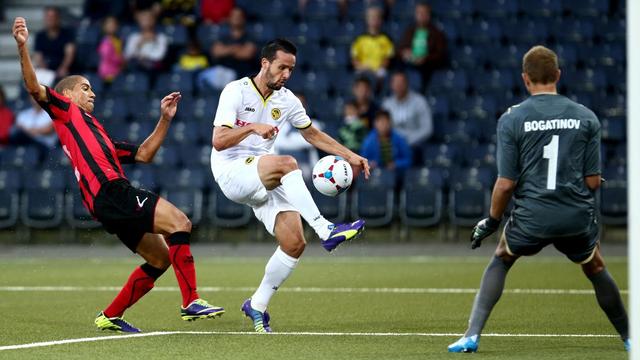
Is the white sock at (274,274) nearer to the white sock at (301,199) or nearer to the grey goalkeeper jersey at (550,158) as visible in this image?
the white sock at (301,199)

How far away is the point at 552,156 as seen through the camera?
24.3ft

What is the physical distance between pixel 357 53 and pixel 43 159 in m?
5.66

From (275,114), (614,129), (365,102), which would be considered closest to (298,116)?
(275,114)

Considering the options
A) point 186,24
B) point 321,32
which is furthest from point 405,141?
point 186,24

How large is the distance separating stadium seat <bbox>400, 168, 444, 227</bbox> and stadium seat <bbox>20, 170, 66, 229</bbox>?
5.69 meters

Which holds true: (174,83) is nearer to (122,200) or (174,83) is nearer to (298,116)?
(298,116)

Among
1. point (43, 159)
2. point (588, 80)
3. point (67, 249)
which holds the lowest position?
point (67, 249)

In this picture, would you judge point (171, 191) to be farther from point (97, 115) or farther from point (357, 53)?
point (357, 53)

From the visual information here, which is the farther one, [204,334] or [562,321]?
[562,321]

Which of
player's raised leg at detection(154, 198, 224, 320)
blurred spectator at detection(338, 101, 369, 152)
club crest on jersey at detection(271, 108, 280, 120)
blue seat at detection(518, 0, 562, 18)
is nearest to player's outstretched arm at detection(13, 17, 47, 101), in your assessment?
player's raised leg at detection(154, 198, 224, 320)

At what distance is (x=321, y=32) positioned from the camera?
21.5m

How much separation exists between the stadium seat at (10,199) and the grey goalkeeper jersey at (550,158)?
1363cm

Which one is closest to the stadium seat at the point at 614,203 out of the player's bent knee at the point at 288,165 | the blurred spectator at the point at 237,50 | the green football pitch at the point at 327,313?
the green football pitch at the point at 327,313

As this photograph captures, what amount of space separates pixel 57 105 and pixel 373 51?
11.7 meters
